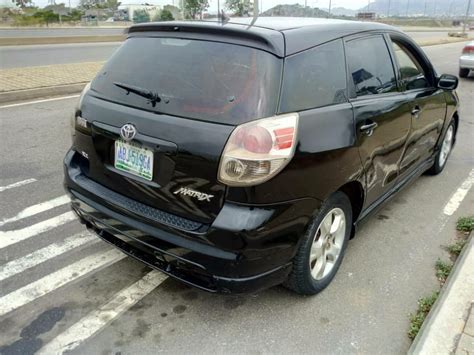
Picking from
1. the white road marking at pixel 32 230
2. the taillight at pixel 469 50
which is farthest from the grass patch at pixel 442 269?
the taillight at pixel 469 50

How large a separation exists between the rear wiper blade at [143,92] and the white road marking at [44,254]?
52.7 inches

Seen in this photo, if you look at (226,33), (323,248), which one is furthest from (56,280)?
(226,33)

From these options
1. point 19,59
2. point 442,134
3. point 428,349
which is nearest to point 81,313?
point 428,349

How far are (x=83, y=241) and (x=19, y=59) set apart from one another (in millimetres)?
12699

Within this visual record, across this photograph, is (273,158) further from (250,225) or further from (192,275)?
(192,275)

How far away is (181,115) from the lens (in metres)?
2.30

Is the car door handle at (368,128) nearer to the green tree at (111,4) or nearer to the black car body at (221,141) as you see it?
the black car body at (221,141)

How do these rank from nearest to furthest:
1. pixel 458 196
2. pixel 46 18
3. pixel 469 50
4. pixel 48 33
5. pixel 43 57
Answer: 1. pixel 458 196
2. pixel 469 50
3. pixel 43 57
4. pixel 48 33
5. pixel 46 18

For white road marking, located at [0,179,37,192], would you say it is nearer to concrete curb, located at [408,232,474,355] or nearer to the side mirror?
concrete curb, located at [408,232,474,355]

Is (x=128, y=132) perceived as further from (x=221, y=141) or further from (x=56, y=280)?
(x=56, y=280)

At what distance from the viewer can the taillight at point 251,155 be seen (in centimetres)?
213

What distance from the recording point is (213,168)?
216 centimetres

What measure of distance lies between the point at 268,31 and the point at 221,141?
2.44ft

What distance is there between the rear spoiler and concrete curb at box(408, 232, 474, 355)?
5.66 ft
